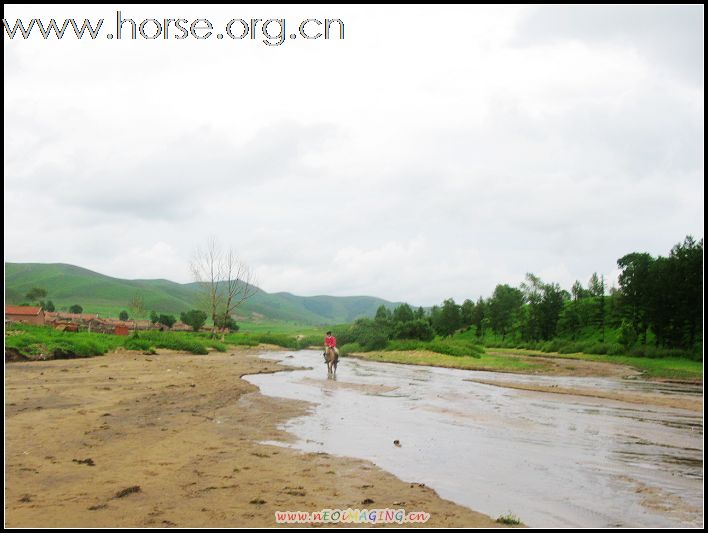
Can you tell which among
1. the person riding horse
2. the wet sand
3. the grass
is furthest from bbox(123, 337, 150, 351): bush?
the grass

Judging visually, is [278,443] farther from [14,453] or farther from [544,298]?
[544,298]

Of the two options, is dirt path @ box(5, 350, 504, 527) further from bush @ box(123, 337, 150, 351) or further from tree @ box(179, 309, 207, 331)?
tree @ box(179, 309, 207, 331)

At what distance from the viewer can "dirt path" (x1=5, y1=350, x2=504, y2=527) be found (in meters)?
7.28

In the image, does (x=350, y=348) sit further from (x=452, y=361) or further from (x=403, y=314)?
(x=403, y=314)

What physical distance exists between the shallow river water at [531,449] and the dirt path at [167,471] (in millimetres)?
1105

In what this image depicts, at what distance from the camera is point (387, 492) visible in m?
8.70

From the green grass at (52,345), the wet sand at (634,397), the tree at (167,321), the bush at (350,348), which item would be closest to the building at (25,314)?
the tree at (167,321)

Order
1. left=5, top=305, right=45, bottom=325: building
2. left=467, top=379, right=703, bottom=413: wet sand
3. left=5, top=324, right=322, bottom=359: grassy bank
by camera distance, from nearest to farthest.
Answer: left=467, top=379, right=703, bottom=413: wet sand
left=5, top=324, right=322, bottom=359: grassy bank
left=5, top=305, right=45, bottom=325: building

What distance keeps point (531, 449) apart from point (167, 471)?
9.09 metres

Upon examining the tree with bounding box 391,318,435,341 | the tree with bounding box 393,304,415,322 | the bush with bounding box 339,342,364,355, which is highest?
the tree with bounding box 393,304,415,322

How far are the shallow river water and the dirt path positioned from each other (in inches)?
43.5

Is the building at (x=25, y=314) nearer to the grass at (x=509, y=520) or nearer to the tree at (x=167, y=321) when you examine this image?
the tree at (x=167, y=321)

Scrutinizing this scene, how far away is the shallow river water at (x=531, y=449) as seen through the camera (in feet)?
28.9

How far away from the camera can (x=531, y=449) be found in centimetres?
1348
